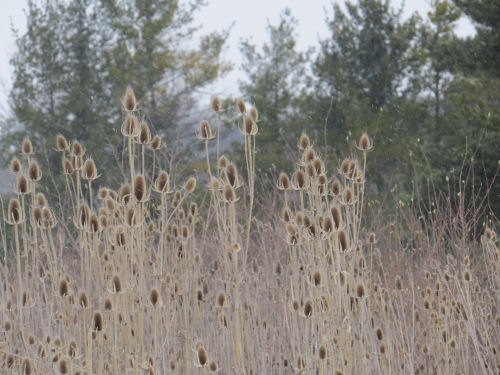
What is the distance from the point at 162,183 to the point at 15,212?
51cm

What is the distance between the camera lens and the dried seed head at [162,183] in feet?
7.32

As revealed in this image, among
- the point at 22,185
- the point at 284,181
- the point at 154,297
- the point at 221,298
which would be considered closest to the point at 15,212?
the point at 22,185

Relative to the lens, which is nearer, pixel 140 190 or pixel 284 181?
pixel 140 190

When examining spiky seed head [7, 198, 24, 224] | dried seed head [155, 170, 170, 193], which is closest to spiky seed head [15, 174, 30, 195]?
spiky seed head [7, 198, 24, 224]

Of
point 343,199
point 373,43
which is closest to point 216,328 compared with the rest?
point 343,199

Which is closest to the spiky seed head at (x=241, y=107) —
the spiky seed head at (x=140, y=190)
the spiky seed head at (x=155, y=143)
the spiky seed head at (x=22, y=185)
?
the spiky seed head at (x=155, y=143)

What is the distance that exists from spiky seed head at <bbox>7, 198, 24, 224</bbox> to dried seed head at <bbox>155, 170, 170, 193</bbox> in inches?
18.5

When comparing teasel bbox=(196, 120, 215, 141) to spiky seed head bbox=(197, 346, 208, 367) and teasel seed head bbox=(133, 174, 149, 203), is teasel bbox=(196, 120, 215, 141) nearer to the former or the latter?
teasel seed head bbox=(133, 174, 149, 203)

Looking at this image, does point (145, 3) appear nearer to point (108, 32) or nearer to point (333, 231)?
point (108, 32)

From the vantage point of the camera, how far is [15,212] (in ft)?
7.38

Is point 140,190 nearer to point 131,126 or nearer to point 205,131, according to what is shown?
point 131,126

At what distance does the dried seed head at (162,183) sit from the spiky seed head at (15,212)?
0.47 m

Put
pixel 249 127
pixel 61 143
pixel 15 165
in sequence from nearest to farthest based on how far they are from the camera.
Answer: pixel 249 127 < pixel 15 165 < pixel 61 143

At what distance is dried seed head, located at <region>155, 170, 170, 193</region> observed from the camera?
2.23 metres
